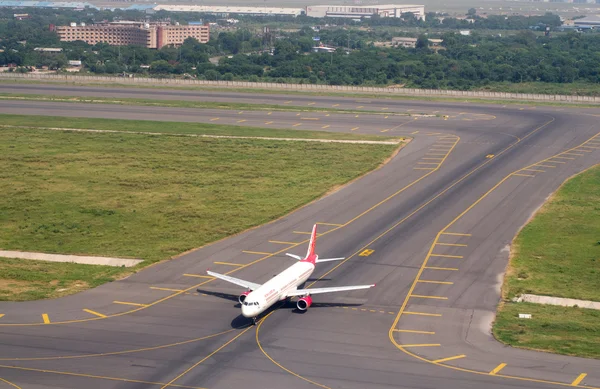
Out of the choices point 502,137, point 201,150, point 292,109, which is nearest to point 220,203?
point 201,150

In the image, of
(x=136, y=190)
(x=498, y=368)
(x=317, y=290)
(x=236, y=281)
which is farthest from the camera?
(x=136, y=190)

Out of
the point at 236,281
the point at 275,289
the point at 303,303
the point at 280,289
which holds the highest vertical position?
the point at 275,289

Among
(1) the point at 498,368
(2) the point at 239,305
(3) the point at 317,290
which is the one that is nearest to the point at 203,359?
(2) the point at 239,305

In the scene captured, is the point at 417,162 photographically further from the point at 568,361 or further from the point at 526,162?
the point at 568,361

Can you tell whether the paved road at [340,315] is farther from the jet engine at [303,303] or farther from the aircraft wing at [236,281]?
the aircraft wing at [236,281]

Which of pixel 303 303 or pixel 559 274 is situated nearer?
pixel 303 303

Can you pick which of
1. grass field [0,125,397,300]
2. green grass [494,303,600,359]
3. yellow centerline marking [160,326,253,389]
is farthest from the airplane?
grass field [0,125,397,300]

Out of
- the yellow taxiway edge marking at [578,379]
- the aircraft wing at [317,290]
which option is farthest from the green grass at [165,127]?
the yellow taxiway edge marking at [578,379]

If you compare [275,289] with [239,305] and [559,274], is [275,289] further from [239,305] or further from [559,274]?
[559,274]

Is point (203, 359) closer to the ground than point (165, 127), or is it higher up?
closer to the ground
